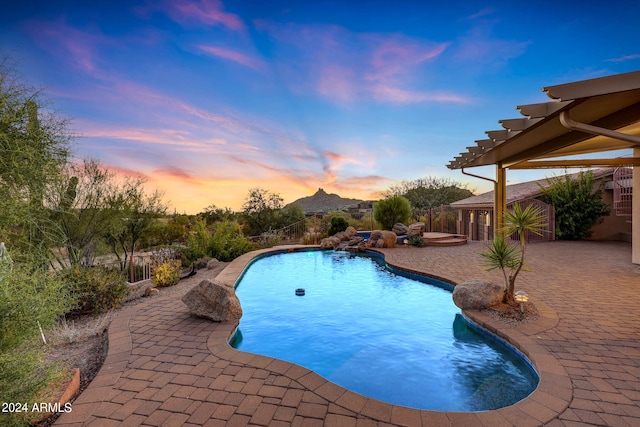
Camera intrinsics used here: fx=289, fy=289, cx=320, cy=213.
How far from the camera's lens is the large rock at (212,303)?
4848 millimetres

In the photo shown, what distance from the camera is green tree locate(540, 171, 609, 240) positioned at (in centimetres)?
1257

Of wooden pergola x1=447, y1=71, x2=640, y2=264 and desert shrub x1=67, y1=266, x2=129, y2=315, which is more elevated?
wooden pergola x1=447, y1=71, x2=640, y2=264

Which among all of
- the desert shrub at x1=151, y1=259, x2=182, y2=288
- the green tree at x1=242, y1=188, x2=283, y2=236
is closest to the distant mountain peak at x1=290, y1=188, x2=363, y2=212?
the green tree at x1=242, y1=188, x2=283, y2=236

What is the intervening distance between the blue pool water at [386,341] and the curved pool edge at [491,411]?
26 cm

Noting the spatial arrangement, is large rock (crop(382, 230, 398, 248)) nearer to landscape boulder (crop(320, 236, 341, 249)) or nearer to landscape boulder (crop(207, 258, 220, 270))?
landscape boulder (crop(320, 236, 341, 249))

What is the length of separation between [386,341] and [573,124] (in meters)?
4.17

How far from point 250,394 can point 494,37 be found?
427 inches

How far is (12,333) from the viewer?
6.80ft

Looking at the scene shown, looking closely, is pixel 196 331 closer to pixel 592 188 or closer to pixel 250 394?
pixel 250 394

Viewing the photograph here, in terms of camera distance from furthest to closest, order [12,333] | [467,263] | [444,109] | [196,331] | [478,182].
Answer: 1. [478,182]
2. [444,109]
3. [467,263]
4. [196,331]
5. [12,333]

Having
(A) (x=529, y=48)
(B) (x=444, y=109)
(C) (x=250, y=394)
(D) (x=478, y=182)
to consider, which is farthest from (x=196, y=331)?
(D) (x=478, y=182)

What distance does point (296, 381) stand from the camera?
3006 mm

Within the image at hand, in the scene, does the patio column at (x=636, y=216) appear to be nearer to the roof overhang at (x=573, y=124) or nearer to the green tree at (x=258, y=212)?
the roof overhang at (x=573, y=124)

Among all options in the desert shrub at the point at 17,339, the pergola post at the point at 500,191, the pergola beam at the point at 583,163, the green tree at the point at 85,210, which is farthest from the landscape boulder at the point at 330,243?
the desert shrub at the point at 17,339
